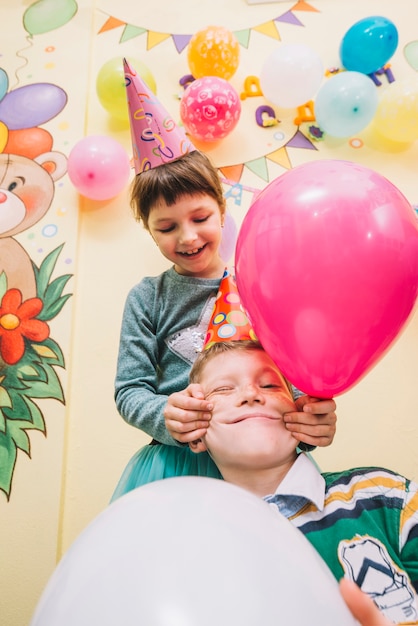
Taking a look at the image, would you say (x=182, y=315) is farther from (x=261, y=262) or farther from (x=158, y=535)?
(x=158, y=535)

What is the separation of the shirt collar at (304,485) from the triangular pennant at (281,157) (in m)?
1.20

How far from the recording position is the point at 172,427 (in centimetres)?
79

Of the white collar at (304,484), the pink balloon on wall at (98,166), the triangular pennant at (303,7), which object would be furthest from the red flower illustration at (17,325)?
the triangular pennant at (303,7)

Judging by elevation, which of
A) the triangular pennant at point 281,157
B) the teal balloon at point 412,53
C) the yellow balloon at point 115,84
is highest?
the teal balloon at point 412,53

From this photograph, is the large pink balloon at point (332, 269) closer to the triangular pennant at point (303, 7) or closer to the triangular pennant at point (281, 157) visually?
the triangular pennant at point (281, 157)

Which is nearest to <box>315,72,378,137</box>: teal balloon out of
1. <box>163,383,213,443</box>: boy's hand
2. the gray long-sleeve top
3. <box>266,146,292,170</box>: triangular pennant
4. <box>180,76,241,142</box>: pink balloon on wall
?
<box>266,146,292,170</box>: triangular pennant

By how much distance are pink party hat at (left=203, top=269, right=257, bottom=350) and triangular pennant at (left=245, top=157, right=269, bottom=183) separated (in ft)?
2.66

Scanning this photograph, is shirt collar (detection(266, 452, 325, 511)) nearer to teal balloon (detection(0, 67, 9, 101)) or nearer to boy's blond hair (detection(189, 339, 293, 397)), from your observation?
boy's blond hair (detection(189, 339, 293, 397))

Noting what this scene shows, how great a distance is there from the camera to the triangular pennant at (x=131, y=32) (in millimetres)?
2088

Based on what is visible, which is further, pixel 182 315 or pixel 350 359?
pixel 182 315

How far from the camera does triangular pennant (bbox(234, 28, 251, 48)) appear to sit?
202 centimetres

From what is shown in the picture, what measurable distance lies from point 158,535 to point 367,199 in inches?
17.2

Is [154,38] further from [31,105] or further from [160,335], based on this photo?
[160,335]

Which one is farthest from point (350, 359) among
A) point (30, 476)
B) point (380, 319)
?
point (30, 476)
